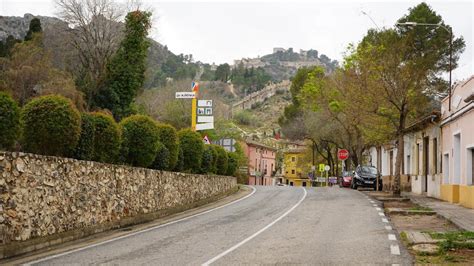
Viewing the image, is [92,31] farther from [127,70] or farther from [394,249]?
[394,249]

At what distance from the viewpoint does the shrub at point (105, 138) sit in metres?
17.6

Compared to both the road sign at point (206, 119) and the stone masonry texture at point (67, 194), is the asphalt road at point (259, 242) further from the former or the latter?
the road sign at point (206, 119)

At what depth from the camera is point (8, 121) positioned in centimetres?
1293

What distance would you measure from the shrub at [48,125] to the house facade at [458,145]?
14.7m

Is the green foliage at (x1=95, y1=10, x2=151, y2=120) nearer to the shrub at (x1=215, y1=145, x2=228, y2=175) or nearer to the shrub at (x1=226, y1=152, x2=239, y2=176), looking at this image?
the shrub at (x1=226, y1=152, x2=239, y2=176)

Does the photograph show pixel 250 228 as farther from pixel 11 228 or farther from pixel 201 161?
pixel 201 161

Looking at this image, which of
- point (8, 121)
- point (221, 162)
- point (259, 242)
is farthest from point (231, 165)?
point (8, 121)

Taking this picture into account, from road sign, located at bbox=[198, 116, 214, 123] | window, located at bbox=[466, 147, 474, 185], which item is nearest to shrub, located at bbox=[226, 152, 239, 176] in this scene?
road sign, located at bbox=[198, 116, 214, 123]

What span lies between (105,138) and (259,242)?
6.16 m

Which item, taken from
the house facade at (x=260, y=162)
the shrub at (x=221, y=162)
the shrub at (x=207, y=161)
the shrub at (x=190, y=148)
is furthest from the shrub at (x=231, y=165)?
the house facade at (x=260, y=162)

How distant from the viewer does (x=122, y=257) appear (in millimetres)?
11930

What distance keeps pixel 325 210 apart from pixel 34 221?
1257cm

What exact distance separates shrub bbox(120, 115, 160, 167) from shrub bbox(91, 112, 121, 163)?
2.25m

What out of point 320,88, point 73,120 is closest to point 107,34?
point 320,88
